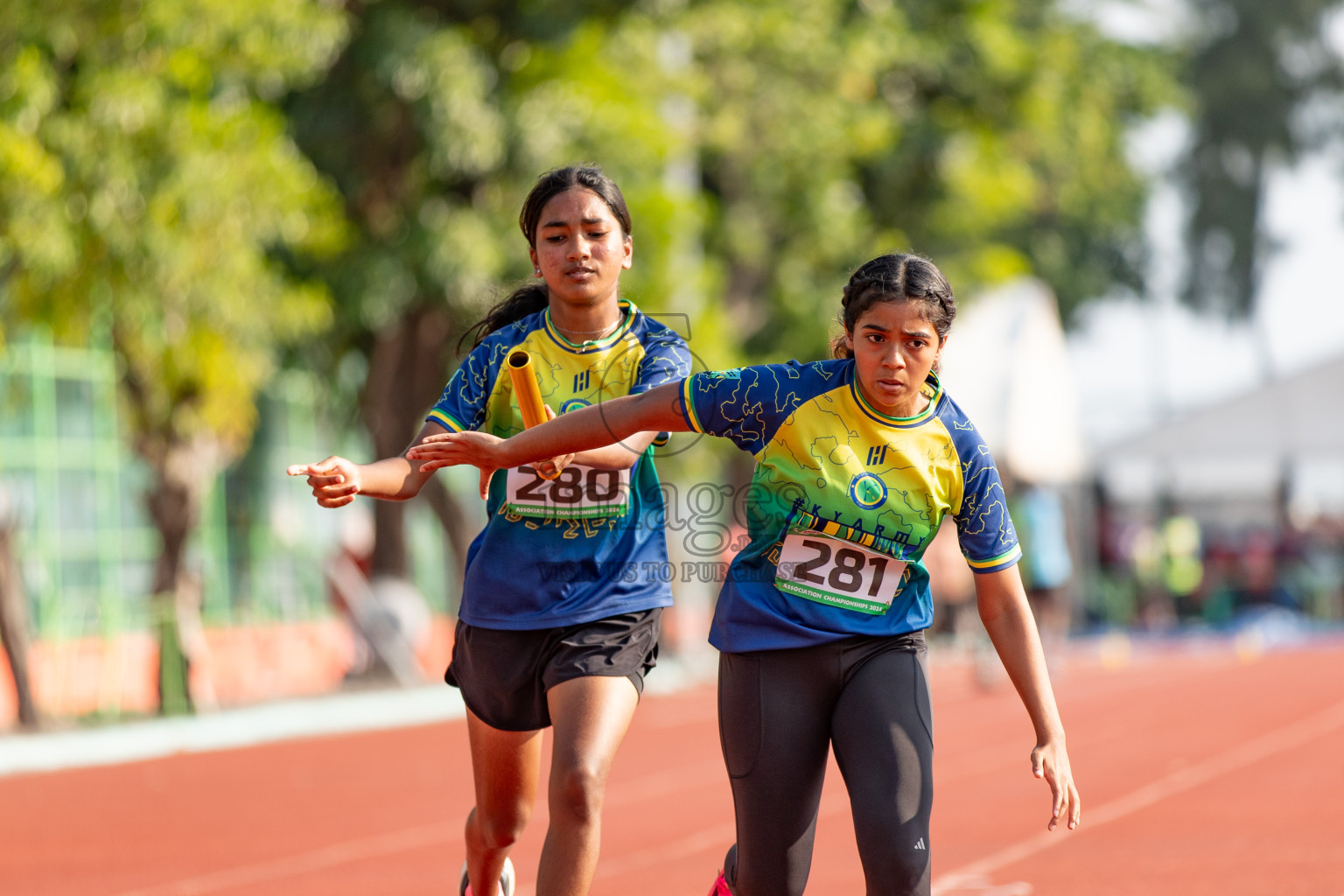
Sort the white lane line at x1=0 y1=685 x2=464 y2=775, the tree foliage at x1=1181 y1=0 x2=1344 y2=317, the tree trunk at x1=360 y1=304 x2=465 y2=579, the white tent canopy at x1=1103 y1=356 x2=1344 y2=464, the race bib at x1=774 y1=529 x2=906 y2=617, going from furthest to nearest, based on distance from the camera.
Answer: the tree foliage at x1=1181 y1=0 x2=1344 y2=317
the white tent canopy at x1=1103 y1=356 x2=1344 y2=464
the tree trunk at x1=360 y1=304 x2=465 y2=579
the white lane line at x1=0 y1=685 x2=464 y2=775
the race bib at x1=774 y1=529 x2=906 y2=617

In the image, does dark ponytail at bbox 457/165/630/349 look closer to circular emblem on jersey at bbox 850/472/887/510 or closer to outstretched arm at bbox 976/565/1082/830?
circular emblem on jersey at bbox 850/472/887/510

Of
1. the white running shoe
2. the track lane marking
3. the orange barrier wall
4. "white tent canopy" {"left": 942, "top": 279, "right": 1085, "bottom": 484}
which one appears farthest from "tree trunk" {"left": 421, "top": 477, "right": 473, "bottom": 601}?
the white running shoe

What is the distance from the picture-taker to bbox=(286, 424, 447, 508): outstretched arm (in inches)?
167

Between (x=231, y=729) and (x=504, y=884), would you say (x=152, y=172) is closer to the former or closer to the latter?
(x=231, y=729)

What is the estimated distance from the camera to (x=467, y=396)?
16.3ft

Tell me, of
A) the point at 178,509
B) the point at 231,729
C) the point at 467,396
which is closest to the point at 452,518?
the point at 178,509

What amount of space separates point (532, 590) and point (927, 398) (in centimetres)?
120

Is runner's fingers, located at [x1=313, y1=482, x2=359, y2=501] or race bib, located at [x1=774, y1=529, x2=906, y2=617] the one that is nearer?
runner's fingers, located at [x1=313, y1=482, x2=359, y2=501]

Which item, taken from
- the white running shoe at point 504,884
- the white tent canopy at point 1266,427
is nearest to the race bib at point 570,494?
the white running shoe at point 504,884

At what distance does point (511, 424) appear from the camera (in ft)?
16.5

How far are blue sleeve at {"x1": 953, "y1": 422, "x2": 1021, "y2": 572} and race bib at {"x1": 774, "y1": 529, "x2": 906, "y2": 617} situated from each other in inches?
7.1

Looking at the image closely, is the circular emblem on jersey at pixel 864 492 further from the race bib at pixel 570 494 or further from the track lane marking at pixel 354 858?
the track lane marking at pixel 354 858

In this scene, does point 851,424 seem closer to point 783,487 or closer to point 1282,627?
point 783,487

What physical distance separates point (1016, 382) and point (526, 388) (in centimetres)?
2494
